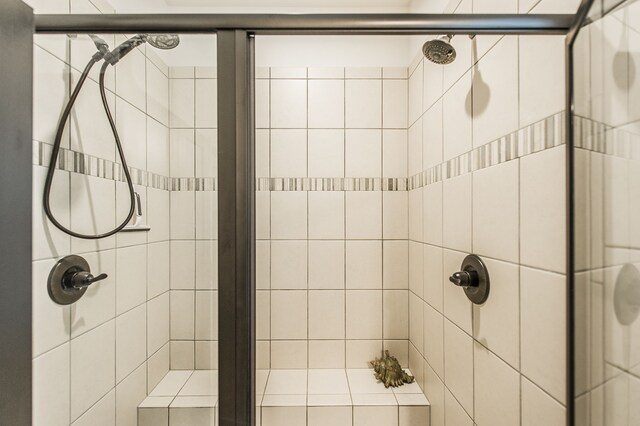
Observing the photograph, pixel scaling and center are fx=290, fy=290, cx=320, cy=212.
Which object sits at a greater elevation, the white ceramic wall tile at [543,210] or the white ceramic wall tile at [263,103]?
the white ceramic wall tile at [263,103]

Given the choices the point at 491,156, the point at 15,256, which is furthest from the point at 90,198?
the point at 491,156

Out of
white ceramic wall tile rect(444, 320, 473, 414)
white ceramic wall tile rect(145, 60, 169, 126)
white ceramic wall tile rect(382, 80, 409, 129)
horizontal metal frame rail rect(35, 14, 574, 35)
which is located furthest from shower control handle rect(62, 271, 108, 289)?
white ceramic wall tile rect(382, 80, 409, 129)

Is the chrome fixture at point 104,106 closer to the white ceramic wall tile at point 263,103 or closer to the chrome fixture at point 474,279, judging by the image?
the white ceramic wall tile at point 263,103

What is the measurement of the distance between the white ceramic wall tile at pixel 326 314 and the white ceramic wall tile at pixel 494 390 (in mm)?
726

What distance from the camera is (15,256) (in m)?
0.58

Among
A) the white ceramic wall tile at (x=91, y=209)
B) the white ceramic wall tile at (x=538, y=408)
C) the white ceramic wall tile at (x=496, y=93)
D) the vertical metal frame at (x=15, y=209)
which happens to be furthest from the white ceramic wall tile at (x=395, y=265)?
the vertical metal frame at (x=15, y=209)

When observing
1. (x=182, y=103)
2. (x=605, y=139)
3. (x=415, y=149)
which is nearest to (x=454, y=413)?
(x=605, y=139)

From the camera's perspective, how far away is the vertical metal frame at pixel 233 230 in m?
0.57

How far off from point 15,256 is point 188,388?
0.52 metres

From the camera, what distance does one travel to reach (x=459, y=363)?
104cm

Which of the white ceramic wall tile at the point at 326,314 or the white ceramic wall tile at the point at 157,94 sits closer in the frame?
the white ceramic wall tile at the point at 157,94

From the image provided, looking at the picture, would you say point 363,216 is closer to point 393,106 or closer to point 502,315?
point 393,106

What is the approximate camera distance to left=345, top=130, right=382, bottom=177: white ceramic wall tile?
5.16 ft

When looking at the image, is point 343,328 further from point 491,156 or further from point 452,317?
point 491,156
